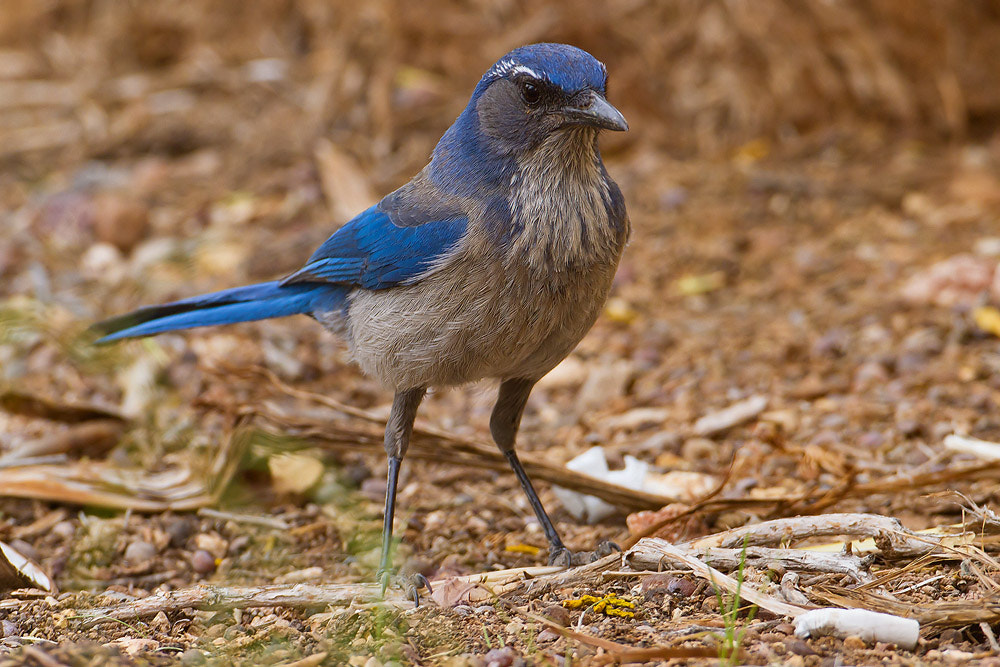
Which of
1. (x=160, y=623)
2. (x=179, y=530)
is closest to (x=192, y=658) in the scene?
(x=160, y=623)

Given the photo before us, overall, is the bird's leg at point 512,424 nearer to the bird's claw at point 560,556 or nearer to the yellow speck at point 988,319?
the bird's claw at point 560,556

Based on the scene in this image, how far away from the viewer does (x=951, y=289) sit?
5773 mm

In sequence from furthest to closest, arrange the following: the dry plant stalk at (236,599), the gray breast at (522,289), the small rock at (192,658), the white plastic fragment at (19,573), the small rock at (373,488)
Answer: the small rock at (373,488) < the gray breast at (522,289) < the white plastic fragment at (19,573) < the dry plant stalk at (236,599) < the small rock at (192,658)

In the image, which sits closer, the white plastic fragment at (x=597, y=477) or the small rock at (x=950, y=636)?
the small rock at (x=950, y=636)

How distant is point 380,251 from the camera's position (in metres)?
4.12

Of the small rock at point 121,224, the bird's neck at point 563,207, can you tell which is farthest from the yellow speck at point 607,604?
the small rock at point 121,224

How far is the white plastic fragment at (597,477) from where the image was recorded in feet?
14.5

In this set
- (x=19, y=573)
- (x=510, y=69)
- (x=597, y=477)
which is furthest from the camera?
(x=597, y=477)

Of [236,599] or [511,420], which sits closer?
[236,599]

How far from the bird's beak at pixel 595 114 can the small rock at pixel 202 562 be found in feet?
6.86

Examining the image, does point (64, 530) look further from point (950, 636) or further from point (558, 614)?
point (950, 636)

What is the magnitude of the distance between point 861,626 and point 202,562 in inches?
93.4

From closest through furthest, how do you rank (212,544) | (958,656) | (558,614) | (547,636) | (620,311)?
1. (958,656)
2. (547,636)
3. (558,614)
4. (212,544)
5. (620,311)

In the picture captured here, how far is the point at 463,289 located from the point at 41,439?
7.54ft
